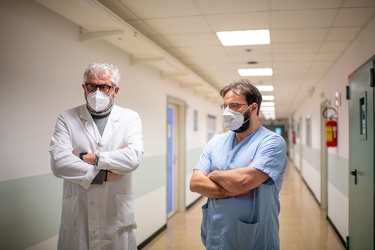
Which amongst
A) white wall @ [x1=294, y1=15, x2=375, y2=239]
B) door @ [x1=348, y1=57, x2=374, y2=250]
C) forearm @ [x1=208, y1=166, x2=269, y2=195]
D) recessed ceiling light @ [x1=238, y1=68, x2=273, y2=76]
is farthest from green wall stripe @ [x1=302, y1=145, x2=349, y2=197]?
forearm @ [x1=208, y1=166, x2=269, y2=195]

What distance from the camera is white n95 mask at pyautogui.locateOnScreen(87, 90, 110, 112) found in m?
2.13

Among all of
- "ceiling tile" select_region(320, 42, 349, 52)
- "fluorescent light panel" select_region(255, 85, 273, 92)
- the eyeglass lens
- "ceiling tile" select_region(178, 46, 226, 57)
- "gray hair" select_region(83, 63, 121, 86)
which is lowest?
the eyeglass lens

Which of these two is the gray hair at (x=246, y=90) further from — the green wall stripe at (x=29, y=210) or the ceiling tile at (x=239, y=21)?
the green wall stripe at (x=29, y=210)

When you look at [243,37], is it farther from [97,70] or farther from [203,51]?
[97,70]

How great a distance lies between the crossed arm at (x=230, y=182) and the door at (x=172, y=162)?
3978mm

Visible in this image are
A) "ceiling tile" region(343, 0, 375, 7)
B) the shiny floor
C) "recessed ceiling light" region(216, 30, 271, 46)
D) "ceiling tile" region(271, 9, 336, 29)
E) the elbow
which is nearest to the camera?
the elbow

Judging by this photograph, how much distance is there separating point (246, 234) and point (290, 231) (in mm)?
3501

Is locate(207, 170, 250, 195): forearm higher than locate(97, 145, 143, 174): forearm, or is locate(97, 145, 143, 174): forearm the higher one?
locate(97, 145, 143, 174): forearm

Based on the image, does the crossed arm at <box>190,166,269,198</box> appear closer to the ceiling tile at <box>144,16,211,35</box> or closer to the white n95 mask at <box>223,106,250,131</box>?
the white n95 mask at <box>223,106,250,131</box>

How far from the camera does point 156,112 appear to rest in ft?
16.1

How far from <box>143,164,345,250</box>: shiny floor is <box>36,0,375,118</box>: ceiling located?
236cm

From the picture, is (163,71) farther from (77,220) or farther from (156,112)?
(77,220)

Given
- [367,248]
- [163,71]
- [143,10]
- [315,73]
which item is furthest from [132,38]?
[315,73]

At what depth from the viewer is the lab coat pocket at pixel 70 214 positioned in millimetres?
2027
